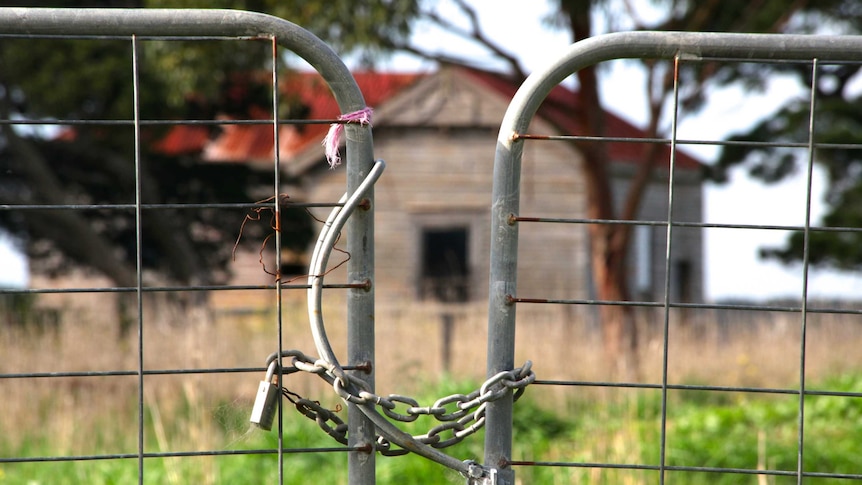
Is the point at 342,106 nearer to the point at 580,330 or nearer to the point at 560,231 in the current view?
the point at 580,330

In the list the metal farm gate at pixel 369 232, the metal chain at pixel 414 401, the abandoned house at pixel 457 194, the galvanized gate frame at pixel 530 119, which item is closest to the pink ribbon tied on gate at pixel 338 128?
the metal farm gate at pixel 369 232

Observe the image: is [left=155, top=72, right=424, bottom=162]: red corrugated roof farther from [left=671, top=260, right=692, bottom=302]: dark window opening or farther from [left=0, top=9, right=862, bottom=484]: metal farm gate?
[left=0, top=9, right=862, bottom=484]: metal farm gate

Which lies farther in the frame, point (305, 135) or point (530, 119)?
point (305, 135)

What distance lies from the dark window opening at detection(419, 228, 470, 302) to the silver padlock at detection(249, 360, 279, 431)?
13838 millimetres

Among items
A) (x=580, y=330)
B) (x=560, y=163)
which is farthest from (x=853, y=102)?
Result: (x=580, y=330)

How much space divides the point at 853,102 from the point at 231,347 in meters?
11.7

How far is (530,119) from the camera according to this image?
5.62ft

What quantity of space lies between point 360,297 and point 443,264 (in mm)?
15737

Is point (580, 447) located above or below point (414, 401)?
below

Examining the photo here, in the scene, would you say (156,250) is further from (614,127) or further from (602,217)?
(614,127)

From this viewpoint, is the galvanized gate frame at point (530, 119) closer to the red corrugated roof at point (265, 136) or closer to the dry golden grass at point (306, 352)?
the dry golden grass at point (306, 352)

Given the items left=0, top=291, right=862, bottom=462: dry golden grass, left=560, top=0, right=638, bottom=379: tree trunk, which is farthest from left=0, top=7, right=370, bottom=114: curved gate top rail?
left=560, top=0, right=638, bottom=379: tree trunk

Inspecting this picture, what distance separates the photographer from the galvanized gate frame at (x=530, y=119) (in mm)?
1715

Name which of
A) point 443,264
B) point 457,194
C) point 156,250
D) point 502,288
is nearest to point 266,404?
point 502,288
